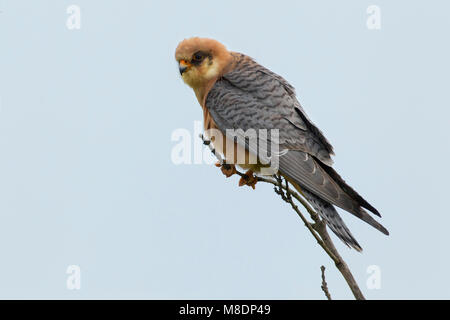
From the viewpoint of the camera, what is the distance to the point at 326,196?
3717 millimetres

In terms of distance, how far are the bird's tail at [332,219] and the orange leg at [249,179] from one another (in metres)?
0.40

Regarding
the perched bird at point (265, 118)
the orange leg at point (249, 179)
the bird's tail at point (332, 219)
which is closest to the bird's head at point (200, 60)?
the perched bird at point (265, 118)

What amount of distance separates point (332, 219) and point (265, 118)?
0.99 m

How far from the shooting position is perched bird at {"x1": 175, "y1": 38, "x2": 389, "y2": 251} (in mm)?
3744

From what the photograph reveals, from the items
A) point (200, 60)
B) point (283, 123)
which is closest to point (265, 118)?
point (283, 123)

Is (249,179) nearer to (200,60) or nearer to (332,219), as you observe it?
(332,219)

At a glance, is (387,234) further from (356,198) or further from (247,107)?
(247,107)

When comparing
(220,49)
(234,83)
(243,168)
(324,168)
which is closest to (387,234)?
(324,168)

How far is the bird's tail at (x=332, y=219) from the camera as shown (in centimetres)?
345

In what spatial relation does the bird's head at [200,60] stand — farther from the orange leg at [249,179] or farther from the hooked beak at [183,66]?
the orange leg at [249,179]

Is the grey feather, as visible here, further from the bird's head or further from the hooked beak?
the hooked beak

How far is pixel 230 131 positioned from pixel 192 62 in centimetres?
73

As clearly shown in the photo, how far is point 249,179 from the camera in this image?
4203mm

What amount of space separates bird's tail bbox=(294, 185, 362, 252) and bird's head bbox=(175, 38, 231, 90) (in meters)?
1.29
